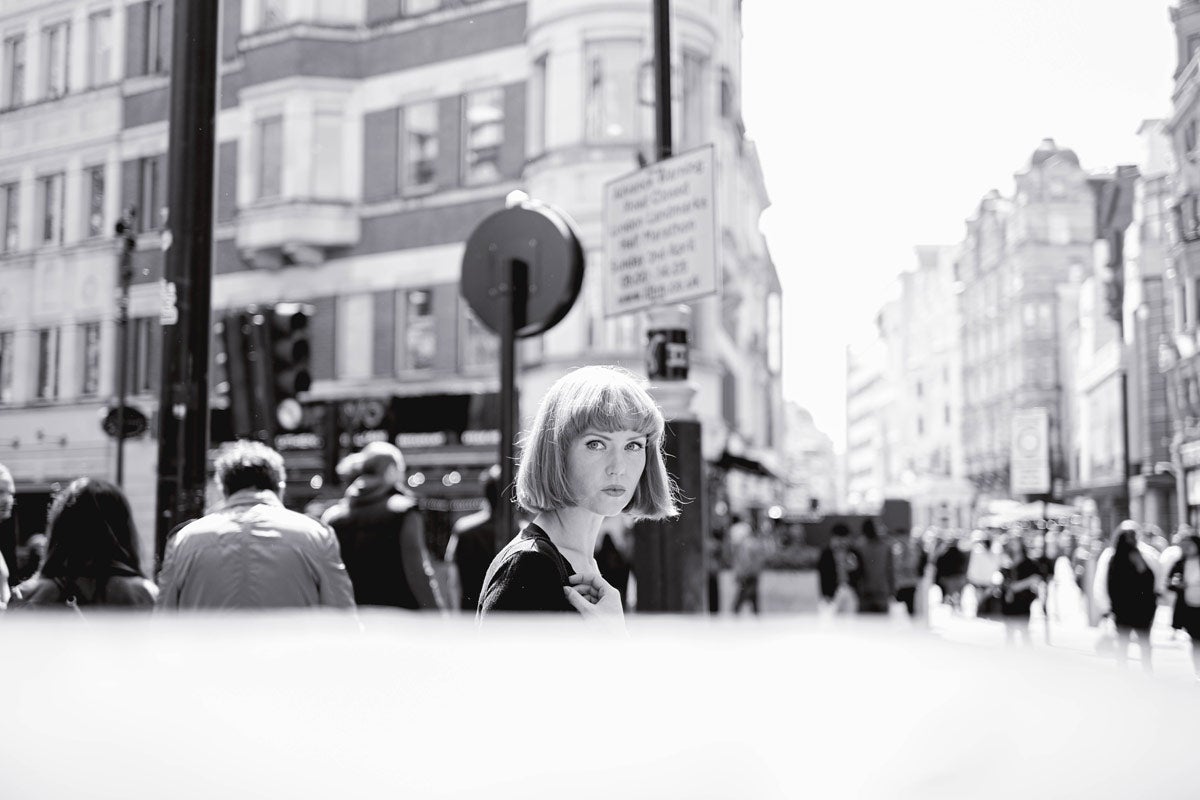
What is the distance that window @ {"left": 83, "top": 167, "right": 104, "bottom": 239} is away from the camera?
20438 millimetres

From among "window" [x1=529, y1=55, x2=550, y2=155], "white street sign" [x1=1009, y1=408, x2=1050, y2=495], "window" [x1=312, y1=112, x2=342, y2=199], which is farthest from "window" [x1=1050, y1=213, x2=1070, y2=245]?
"window" [x1=312, y1=112, x2=342, y2=199]

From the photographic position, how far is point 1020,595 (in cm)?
1324

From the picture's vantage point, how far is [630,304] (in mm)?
6004

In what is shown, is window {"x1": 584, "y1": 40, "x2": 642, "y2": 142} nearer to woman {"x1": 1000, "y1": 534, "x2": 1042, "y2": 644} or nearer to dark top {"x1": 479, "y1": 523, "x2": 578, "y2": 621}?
woman {"x1": 1000, "y1": 534, "x2": 1042, "y2": 644}

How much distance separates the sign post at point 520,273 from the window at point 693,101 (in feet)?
52.4

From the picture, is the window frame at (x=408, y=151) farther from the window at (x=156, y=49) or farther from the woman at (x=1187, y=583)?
Result: the woman at (x=1187, y=583)

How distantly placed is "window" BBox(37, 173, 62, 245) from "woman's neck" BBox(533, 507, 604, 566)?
52.5 feet

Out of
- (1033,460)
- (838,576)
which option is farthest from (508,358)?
(1033,460)

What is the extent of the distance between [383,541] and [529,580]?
383cm

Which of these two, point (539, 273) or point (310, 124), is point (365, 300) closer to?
point (310, 124)

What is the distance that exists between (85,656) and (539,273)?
3.57m

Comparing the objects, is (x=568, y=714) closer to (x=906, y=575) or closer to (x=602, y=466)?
(x=602, y=466)

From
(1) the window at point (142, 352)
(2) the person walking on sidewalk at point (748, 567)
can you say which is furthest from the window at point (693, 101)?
(1) the window at point (142, 352)

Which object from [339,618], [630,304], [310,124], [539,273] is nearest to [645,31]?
[310,124]
